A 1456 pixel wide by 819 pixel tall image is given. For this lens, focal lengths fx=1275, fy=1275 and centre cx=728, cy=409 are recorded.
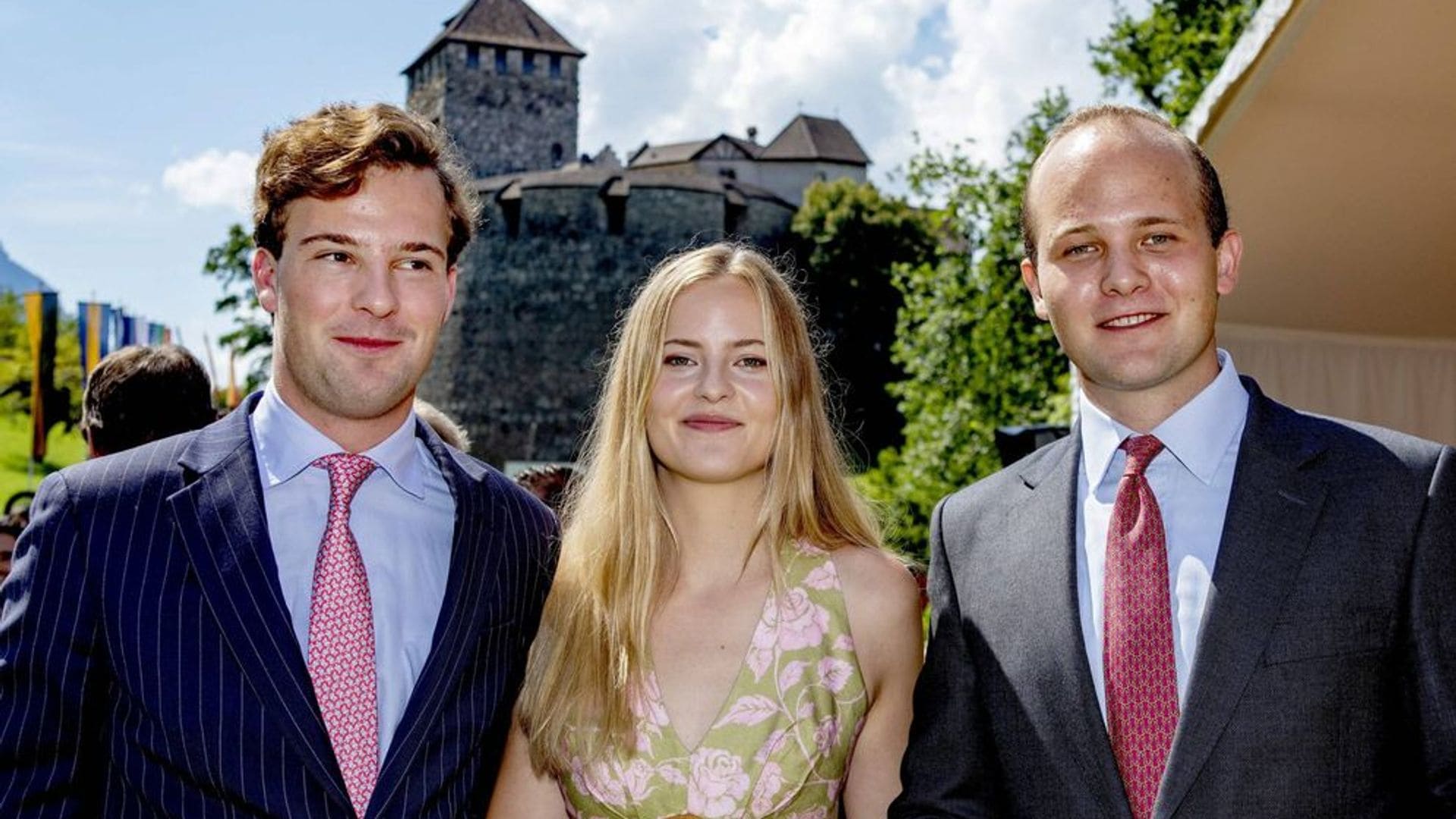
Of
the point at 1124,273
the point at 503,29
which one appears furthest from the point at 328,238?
the point at 503,29

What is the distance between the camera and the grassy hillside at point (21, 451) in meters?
31.5

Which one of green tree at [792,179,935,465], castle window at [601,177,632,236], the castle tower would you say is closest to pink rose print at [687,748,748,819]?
castle window at [601,177,632,236]

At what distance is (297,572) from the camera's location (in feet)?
7.24

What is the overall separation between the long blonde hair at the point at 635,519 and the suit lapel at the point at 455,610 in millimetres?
210

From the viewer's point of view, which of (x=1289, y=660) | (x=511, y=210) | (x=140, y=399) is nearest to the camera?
(x=1289, y=660)

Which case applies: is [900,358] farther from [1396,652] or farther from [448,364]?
[448,364]

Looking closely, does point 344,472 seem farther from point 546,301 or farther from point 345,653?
point 546,301

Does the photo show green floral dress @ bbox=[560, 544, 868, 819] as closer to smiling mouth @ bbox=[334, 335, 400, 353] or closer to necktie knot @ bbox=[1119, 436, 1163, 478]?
necktie knot @ bbox=[1119, 436, 1163, 478]

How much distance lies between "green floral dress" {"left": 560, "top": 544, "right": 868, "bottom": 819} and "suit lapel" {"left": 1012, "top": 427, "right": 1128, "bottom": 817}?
1.56ft

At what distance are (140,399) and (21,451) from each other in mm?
36964

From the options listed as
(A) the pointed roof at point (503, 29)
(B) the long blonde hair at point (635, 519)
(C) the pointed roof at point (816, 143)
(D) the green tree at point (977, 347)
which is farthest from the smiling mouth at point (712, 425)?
(C) the pointed roof at point (816, 143)

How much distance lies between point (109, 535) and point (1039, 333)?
15819 mm

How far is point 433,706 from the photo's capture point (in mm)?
2178

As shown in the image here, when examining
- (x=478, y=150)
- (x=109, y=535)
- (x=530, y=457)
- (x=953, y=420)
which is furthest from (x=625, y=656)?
(x=478, y=150)
